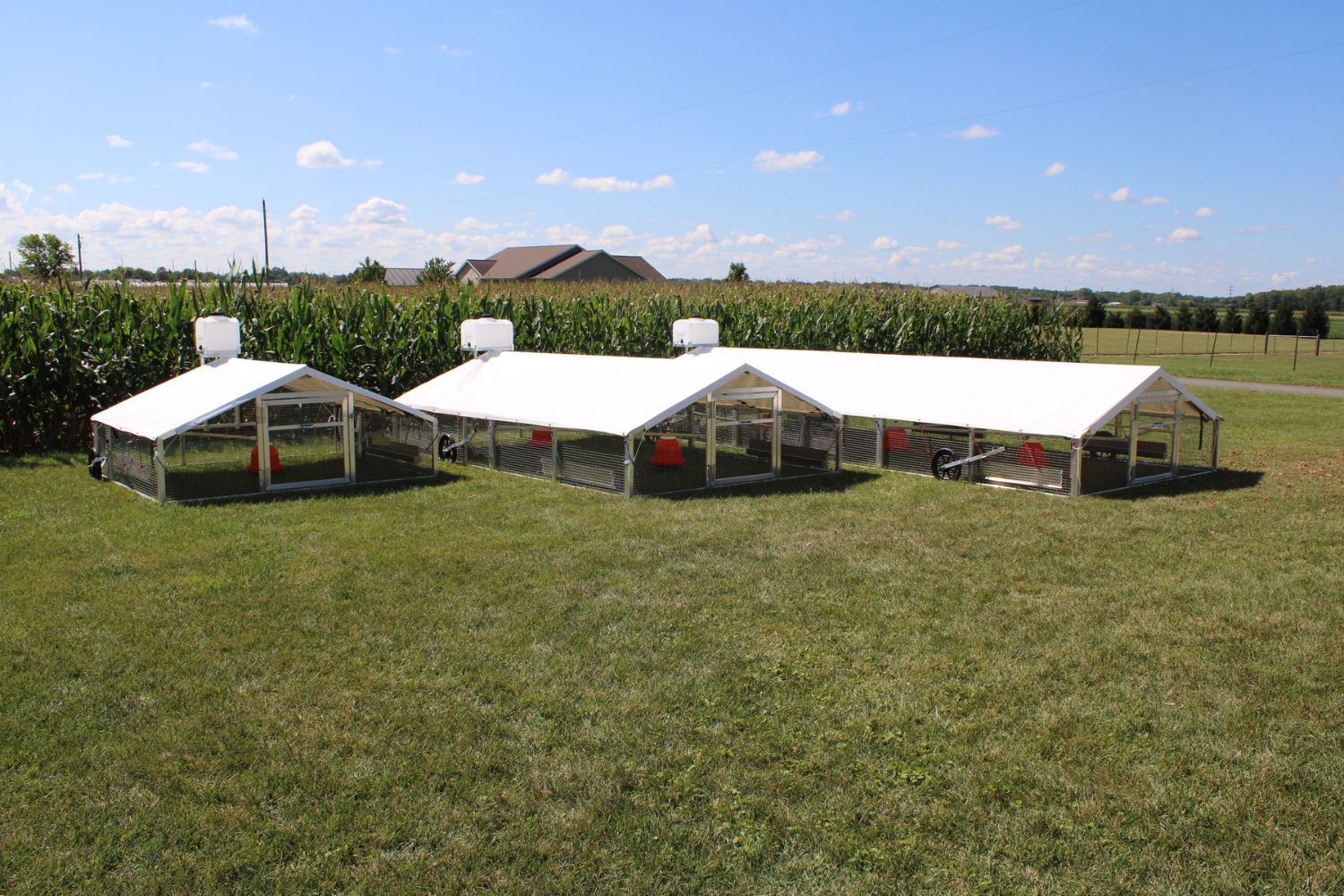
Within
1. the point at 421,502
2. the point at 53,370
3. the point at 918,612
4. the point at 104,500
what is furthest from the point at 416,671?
the point at 53,370

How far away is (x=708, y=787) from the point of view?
16.7ft

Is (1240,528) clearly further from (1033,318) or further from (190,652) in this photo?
(1033,318)

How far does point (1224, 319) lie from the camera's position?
2527 inches

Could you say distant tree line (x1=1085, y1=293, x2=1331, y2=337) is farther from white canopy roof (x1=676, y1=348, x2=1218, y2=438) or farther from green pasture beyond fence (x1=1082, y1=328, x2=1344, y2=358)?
white canopy roof (x1=676, y1=348, x2=1218, y2=438)

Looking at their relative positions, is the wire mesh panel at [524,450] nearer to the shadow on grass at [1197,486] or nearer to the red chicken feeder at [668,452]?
the red chicken feeder at [668,452]

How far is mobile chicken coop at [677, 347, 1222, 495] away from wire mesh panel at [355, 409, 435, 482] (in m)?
3.94

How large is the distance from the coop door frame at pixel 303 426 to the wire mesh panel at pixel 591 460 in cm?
262

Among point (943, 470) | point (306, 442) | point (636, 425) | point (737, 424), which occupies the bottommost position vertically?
point (943, 470)

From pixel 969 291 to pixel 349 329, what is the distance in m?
22.1

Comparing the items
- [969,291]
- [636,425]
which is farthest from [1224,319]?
[636,425]

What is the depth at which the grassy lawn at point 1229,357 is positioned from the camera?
33.2m

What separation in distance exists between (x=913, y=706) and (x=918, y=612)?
1.83 m

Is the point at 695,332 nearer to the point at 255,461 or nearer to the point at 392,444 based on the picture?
the point at 392,444

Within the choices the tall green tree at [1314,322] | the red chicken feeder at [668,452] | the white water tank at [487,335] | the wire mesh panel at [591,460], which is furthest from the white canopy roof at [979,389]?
the tall green tree at [1314,322]
